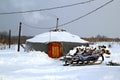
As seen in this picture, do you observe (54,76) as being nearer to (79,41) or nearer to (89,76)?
(89,76)

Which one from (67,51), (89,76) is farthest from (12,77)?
(67,51)

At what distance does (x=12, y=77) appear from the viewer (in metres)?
16.4

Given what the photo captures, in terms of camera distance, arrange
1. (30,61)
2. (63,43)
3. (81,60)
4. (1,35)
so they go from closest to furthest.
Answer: (81,60) < (30,61) < (63,43) < (1,35)

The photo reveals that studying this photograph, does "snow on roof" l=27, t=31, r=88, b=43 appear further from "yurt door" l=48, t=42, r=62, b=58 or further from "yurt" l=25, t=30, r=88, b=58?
"yurt door" l=48, t=42, r=62, b=58

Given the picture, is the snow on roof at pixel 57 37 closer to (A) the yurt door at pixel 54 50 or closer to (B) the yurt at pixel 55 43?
(B) the yurt at pixel 55 43

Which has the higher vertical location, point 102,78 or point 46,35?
point 46,35

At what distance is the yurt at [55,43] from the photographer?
1305 inches

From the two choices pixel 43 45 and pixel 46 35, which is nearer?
pixel 43 45

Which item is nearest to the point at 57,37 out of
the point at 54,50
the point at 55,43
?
the point at 55,43

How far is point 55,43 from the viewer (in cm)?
3331

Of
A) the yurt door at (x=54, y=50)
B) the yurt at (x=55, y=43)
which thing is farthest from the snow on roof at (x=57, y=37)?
the yurt door at (x=54, y=50)

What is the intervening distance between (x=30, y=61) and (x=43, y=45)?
21.4ft

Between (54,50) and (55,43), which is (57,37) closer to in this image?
(55,43)

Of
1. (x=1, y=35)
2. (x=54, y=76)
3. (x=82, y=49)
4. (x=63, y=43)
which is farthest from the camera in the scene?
(x=1, y=35)
